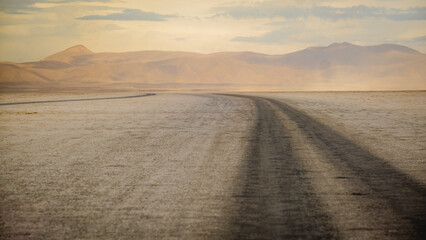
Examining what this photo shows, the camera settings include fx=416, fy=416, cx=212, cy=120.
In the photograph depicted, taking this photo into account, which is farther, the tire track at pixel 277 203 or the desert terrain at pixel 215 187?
the desert terrain at pixel 215 187

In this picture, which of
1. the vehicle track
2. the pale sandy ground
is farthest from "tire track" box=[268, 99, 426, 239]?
the pale sandy ground

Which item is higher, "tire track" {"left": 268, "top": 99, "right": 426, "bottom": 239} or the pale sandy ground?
"tire track" {"left": 268, "top": 99, "right": 426, "bottom": 239}

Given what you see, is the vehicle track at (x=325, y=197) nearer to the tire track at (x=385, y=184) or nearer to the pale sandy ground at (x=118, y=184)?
the tire track at (x=385, y=184)

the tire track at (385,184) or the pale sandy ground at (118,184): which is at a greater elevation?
the tire track at (385,184)

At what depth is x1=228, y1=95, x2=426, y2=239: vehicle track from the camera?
4340 mm

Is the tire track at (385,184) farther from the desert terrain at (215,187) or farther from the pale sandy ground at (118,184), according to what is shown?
the pale sandy ground at (118,184)

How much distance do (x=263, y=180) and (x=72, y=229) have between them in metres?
2.94

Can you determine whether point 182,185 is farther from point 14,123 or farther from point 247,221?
point 14,123

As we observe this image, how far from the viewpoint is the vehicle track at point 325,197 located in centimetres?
434

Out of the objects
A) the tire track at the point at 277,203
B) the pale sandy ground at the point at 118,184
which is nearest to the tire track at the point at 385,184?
the tire track at the point at 277,203

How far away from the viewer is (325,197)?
18.1 feet

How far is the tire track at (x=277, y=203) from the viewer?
4.29m

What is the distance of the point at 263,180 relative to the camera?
6.32 meters

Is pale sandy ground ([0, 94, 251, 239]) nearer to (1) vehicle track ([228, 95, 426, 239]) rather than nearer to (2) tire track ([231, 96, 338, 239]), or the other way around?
(2) tire track ([231, 96, 338, 239])
